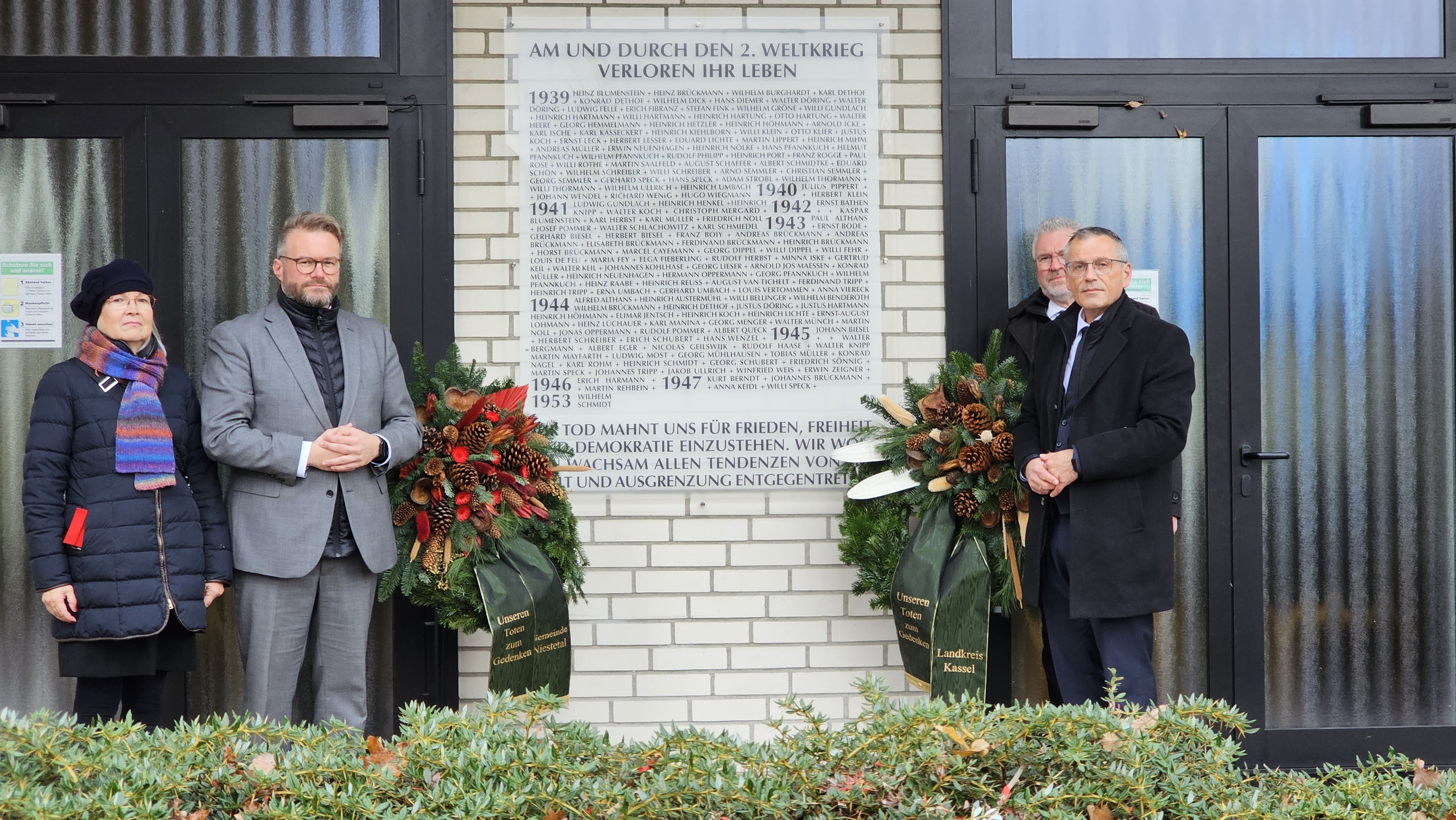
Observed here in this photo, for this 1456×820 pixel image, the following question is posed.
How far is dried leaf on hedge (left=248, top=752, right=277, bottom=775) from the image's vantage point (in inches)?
61.2

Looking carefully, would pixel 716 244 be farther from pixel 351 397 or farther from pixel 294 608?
pixel 294 608

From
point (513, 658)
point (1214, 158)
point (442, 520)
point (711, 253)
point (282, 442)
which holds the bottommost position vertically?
point (513, 658)

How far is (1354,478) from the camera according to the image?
13.2 feet

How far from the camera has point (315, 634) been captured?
3.37 metres

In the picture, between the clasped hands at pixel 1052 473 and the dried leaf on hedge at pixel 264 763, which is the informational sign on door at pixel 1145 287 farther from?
the dried leaf on hedge at pixel 264 763

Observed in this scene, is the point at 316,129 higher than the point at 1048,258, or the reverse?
the point at 316,129

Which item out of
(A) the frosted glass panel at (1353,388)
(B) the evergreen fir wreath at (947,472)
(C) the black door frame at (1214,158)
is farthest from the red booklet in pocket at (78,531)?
(A) the frosted glass panel at (1353,388)

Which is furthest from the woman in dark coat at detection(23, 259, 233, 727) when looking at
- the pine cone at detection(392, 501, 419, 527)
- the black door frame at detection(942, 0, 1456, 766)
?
the black door frame at detection(942, 0, 1456, 766)

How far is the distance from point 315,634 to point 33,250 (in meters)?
1.71

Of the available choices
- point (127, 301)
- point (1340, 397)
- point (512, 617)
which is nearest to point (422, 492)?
point (512, 617)

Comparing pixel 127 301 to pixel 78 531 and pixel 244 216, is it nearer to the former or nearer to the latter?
pixel 78 531

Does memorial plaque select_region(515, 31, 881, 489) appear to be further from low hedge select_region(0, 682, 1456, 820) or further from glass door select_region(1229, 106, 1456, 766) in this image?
low hedge select_region(0, 682, 1456, 820)

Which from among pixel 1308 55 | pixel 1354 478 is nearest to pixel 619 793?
pixel 1354 478

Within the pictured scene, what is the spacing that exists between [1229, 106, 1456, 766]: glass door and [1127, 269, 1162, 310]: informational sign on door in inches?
14.8
